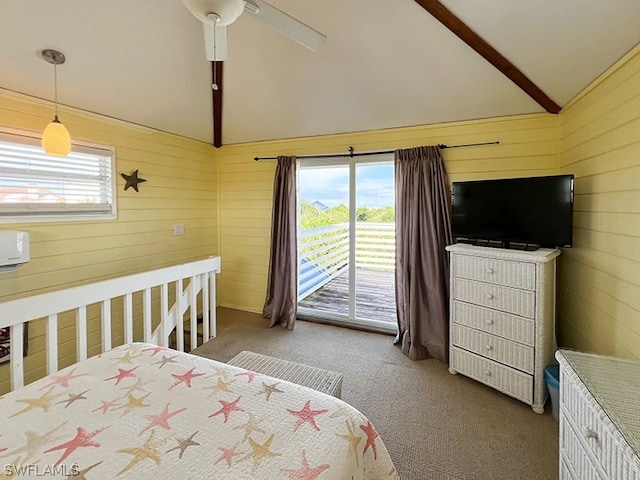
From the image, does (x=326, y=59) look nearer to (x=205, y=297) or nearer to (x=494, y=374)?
(x=205, y=297)

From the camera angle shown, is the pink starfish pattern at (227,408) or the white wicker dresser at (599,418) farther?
the pink starfish pattern at (227,408)

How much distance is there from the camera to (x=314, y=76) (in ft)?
9.05

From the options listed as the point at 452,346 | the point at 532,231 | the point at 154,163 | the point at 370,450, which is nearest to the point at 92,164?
the point at 154,163

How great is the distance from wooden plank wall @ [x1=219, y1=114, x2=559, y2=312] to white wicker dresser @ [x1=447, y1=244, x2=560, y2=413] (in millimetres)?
962

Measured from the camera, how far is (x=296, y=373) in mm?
1742

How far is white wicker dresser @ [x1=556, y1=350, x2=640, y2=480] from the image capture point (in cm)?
91

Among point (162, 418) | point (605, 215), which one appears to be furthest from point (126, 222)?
point (605, 215)

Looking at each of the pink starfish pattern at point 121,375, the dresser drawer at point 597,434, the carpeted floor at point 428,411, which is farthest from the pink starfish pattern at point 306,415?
the carpeted floor at point 428,411

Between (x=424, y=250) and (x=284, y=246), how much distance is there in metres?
1.62

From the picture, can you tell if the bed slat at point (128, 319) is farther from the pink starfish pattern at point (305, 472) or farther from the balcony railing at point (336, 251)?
the balcony railing at point (336, 251)

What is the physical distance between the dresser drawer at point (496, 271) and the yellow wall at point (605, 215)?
430mm

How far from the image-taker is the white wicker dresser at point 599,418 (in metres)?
0.91

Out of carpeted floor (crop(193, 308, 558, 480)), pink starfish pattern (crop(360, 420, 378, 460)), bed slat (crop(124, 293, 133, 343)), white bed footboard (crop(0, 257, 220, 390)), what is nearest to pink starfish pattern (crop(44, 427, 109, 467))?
pink starfish pattern (crop(360, 420, 378, 460))

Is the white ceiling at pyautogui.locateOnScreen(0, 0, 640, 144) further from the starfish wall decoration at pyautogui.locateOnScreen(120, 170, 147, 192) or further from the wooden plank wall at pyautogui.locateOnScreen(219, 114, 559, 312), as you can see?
the starfish wall decoration at pyautogui.locateOnScreen(120, 170, 147, 192)
